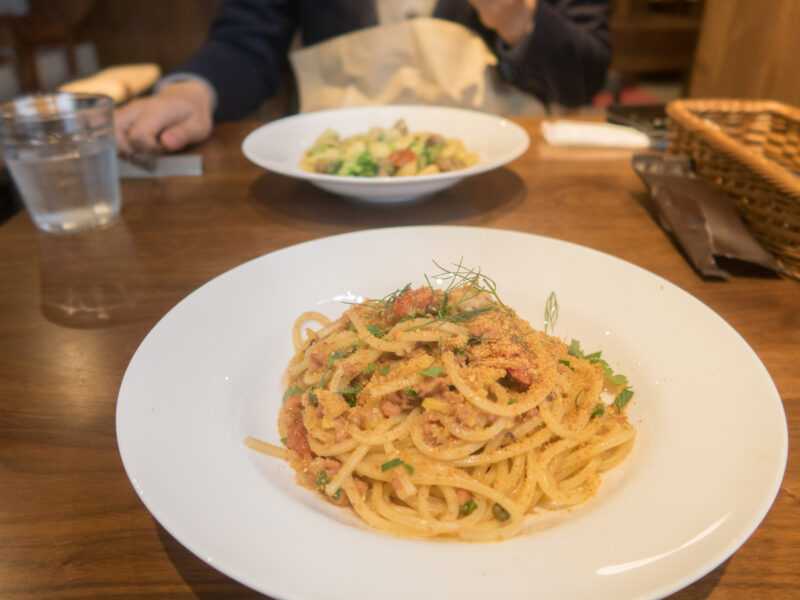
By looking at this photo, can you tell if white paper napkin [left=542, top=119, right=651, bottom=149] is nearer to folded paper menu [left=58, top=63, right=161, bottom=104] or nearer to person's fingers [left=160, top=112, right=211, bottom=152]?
person's fingers [left=160, top=112, right=211, bottom=152]

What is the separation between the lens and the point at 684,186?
6.86ft

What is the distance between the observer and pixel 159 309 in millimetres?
1692

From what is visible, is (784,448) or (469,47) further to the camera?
(469,47)

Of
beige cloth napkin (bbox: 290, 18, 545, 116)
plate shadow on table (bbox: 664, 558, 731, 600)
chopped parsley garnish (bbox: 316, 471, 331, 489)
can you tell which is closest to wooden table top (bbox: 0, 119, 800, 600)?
plate shadow on table (bbox: 664, 558, 731, 600)

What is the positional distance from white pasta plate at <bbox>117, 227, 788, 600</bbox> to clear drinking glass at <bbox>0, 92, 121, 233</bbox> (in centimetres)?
96

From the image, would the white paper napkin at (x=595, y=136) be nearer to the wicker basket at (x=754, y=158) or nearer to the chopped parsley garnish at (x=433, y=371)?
the wicker basket at (x=754, y=158)

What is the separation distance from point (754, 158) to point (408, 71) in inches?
104

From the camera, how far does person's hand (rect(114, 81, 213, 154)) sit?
274 centimetres

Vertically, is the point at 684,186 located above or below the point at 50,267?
above

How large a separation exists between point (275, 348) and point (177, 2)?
7.68 m

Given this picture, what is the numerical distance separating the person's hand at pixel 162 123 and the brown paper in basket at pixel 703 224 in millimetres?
2138

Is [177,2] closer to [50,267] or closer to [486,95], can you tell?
[486,95]

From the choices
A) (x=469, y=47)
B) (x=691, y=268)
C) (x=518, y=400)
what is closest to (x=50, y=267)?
(x=518, y=400)

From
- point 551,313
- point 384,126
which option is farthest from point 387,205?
point 551,313
